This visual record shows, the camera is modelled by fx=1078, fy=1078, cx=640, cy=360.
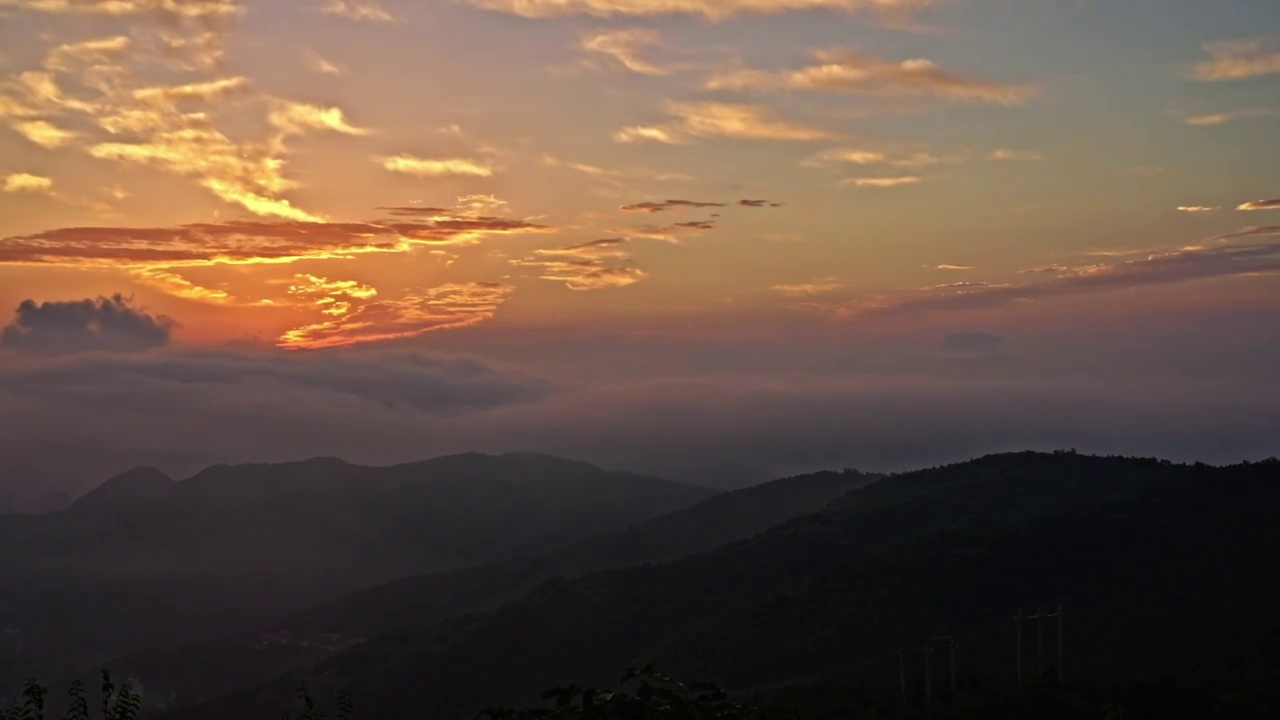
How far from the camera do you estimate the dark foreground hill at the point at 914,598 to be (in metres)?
65.6

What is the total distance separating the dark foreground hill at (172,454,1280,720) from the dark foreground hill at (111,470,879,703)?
1348 inches

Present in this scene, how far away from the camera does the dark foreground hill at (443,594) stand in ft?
490

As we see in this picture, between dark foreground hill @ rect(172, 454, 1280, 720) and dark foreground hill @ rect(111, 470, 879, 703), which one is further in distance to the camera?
dark foreground hill @ rect(111, 470, 879, 703)

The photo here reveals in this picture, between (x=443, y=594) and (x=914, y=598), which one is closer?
(x=914, y=598)

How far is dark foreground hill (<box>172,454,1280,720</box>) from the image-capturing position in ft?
215

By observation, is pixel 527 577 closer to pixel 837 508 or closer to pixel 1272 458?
pixel 837 508

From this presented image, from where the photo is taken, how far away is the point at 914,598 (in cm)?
8450

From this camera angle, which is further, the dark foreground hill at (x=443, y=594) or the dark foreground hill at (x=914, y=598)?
the dark foreground hill at (x=443, y=594)

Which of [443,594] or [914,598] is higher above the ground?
[914,598]

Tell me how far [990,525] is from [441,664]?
5418 cm

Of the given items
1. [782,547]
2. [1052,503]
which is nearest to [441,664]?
[782,547]

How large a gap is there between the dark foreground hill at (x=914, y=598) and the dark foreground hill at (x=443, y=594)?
34230 millimetres

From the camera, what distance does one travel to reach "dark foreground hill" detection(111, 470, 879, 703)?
490ft

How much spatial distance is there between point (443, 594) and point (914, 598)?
348 ft
